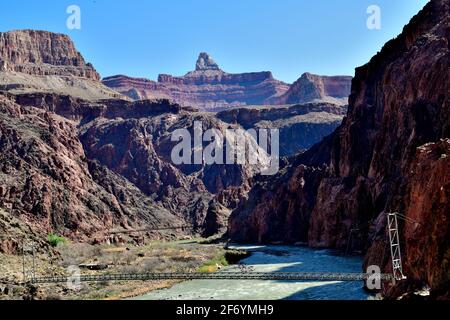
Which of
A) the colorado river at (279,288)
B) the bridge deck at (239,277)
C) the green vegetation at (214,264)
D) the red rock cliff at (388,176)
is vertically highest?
the red rock cliff at (388,176)

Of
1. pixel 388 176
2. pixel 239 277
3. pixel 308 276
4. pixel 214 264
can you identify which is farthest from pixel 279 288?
pixel 388 176

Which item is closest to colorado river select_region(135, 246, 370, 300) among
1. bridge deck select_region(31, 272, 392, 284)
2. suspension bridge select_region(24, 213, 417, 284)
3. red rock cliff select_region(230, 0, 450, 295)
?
bridge deck select_region(31, 272, 392, 284)

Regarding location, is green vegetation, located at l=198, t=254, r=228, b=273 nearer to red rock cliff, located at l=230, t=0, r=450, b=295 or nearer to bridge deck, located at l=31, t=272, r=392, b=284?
red rock cliff, located at l=230, t=0, r=450, b=295

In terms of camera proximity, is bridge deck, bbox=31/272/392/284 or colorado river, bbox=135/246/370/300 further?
colorado river, bbox=135/246/370/300

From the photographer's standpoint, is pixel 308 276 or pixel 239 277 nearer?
pixel 308 276

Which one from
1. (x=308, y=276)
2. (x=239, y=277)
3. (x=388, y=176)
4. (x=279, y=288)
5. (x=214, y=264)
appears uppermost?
(x=388, y=176)

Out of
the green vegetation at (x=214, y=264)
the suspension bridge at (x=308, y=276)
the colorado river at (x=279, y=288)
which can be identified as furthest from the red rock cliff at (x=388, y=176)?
the green vegetation at (x=214, y=264)

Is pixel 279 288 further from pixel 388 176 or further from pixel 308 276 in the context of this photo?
pixel 388 176

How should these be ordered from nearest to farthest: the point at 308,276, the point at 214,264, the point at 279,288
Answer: the point at 308,276, the point at 279,288, the point at 214,264

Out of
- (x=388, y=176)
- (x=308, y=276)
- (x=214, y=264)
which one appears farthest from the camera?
(x=214, y=264)

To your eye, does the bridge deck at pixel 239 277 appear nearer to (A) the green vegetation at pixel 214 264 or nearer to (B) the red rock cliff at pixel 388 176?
(B) the red rock cliff at pixel 388 176

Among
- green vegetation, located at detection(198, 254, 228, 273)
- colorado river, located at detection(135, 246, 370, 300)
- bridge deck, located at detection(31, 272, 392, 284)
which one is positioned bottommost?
green vegetation, located at detection(198, 254, 228, 273)

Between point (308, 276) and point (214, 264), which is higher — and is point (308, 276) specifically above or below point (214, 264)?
above
